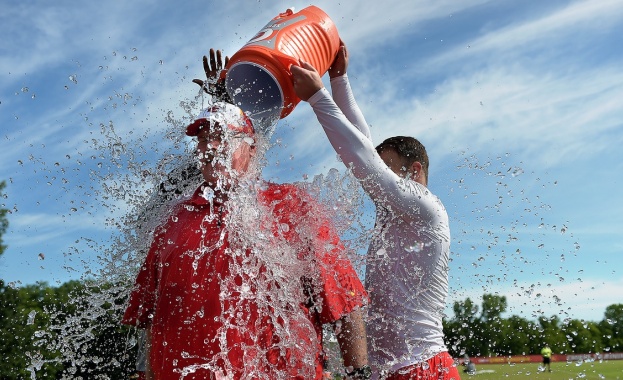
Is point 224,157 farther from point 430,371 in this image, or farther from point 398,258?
point 430,371

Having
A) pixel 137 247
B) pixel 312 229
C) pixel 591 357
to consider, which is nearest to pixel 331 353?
pixel 312 229

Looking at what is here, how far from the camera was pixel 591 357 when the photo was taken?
183 inches

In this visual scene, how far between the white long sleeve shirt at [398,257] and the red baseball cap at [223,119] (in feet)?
1.38

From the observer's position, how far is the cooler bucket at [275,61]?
3.52m

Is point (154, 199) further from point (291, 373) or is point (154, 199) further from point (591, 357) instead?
point (591, 357)

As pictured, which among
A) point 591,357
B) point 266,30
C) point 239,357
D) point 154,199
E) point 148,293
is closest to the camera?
point 239,357

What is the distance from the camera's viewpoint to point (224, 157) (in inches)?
128

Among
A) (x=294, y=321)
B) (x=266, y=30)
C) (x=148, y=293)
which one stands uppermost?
(x=266, y=30)

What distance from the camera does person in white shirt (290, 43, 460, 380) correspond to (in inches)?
122

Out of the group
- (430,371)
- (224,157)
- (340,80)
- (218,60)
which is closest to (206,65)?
(218,60)

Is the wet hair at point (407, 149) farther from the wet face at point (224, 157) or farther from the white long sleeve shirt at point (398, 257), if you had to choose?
the wet face at point (224, 157)

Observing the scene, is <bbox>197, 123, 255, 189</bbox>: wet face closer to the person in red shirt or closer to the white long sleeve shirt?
the person in red shirt

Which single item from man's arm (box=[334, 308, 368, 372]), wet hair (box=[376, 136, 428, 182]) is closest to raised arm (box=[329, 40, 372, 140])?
wet hair (box=[376, 136, 428, 182])

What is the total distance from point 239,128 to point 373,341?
4.35 ft
